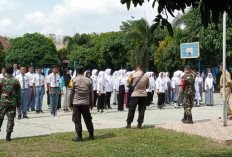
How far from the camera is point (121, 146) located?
8648mm

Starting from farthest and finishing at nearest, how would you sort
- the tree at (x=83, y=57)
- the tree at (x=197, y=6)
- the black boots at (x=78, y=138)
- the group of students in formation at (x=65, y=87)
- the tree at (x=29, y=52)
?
the tree at (x=29, y=52)
the tree at (x=83, y=57)
the group of students in formation at (x=65, y=87)
the black boots at (x=78, y=138)
the tree at (x=197, y=6)

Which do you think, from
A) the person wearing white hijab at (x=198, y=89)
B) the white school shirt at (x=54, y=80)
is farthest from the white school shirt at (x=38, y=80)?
the person wearing white hijab at (x=198, y=89)

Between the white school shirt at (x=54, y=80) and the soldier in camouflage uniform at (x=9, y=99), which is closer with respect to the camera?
the soldier in camouflage uniform at (x=9, y=99)

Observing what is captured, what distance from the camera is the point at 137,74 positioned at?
37.4 ft

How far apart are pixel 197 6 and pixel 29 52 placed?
46.5 meters

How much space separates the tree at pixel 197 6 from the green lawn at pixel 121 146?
356cm

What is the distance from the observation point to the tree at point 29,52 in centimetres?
5003

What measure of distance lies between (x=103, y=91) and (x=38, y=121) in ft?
14.5

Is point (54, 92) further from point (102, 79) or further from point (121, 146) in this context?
point (121, 146)

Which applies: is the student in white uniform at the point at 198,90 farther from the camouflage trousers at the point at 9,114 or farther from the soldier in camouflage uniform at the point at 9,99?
the camouflage trousers at the point at 9,114

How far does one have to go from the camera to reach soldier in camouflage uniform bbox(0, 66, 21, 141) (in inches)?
373

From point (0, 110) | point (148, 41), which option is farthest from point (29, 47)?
point (0, 110)

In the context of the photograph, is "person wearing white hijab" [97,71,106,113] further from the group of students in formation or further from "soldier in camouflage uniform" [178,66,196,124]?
"soldier in camouflage uniform" [178,66,196,124]

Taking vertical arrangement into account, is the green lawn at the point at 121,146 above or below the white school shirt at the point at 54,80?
below
